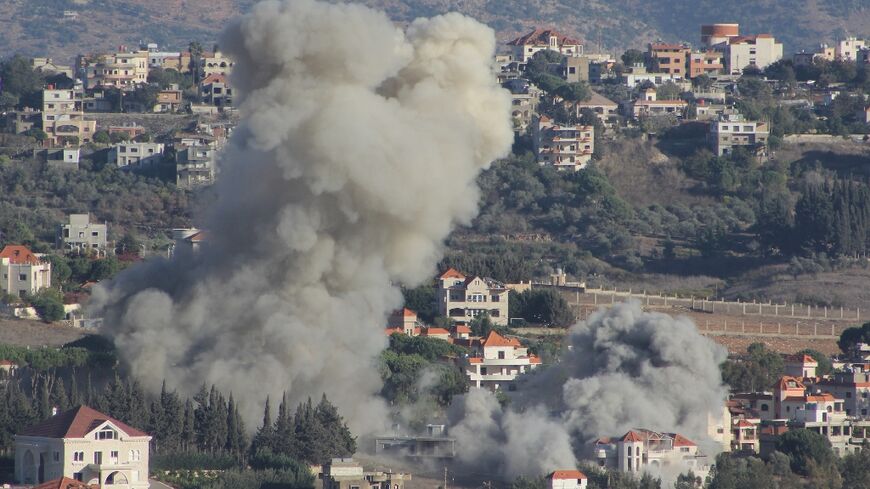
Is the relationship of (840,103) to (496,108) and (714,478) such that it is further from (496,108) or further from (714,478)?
(714,478)

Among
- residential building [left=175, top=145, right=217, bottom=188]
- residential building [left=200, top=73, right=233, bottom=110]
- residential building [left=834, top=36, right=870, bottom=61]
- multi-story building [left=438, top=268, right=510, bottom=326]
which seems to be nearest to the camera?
multi-story building [left=438, top=268, right=510, bottom=326]

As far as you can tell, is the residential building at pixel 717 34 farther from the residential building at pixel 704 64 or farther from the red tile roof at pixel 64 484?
the red tile roof at pixel 64 484

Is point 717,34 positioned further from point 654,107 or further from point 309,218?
point 309,218

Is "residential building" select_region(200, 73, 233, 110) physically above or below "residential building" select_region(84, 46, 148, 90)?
below

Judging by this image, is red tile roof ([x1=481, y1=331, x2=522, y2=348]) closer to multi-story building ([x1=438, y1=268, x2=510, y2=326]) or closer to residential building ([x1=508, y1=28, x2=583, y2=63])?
multi-story building ([x1=438, y1=268, x2=510, y2=326])

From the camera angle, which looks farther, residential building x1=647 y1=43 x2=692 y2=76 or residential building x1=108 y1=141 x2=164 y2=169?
residential building x1=647 y1=43 x2=692 y2=76

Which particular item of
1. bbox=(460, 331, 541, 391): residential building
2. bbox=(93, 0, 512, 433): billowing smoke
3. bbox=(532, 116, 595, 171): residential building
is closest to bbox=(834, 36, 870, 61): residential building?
bbox=(532, 116, 595, 171): residential building

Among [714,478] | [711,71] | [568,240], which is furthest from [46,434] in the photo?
[711,71]

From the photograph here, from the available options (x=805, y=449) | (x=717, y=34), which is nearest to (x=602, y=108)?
(x=717, y=34)
